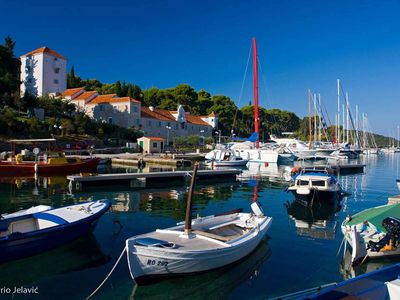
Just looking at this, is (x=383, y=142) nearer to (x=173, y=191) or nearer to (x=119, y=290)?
(x=173, y=191)

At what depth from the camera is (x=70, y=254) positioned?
36.0 feet

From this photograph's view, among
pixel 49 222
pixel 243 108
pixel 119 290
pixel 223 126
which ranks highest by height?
pixel 243 108

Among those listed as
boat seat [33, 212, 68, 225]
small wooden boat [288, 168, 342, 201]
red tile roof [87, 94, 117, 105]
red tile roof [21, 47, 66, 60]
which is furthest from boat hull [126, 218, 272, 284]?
red tile roof [21, 47, 66, 60]

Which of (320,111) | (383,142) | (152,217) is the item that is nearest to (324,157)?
(320,111)

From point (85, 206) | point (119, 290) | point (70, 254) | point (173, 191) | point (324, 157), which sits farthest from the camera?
point (324, 157)

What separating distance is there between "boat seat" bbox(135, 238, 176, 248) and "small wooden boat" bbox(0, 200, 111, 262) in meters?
3.54

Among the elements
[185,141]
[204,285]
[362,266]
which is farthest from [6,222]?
[185,141]

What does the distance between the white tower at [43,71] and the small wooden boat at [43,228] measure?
192ft

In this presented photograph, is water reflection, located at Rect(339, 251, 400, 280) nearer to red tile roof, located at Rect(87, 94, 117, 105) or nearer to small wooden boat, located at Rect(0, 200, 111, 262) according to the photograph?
small wooden boat, located at Rect(0, 200, 111, 262)

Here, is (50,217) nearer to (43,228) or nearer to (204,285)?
(43,228)

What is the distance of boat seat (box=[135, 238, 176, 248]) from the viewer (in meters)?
8.27

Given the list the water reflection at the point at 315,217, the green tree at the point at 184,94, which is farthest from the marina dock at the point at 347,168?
the green tree at the point at 184,94

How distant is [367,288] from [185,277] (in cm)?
429

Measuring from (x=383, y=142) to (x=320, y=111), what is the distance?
12791 centimetres
